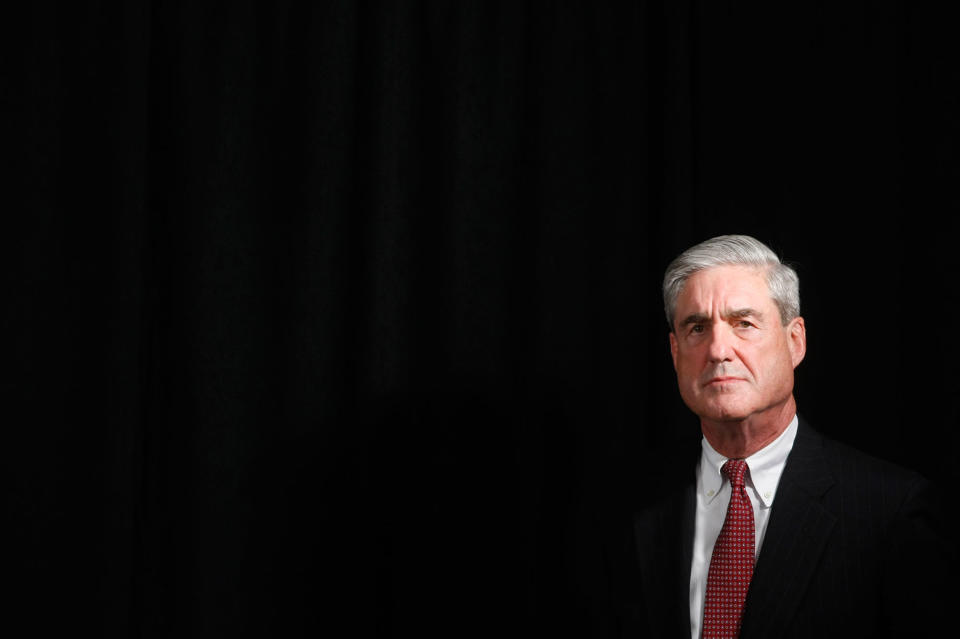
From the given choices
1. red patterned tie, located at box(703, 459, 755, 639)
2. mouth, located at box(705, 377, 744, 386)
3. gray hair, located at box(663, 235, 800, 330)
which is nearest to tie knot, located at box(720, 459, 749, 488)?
red patterned tie, located at box(703, 459, 755, 639)

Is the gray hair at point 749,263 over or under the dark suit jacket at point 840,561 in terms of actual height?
over

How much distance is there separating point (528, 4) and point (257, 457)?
1.18 metres

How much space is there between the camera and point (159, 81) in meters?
1.78

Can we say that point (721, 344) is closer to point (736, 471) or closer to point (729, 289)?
point (729, 289)

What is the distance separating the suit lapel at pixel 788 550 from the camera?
129 cm

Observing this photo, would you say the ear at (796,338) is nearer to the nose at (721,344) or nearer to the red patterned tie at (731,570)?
the nose at (721,344)

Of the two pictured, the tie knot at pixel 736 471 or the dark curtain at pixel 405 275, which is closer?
the tie knot at pixel 736 471

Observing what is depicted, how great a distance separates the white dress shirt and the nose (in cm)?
17

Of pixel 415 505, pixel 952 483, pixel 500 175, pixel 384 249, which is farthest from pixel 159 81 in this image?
pixel 952 483

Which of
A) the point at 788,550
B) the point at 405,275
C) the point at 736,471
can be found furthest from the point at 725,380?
the point at 405,275

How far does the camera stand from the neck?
141 cm

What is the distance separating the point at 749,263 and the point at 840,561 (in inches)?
19.3

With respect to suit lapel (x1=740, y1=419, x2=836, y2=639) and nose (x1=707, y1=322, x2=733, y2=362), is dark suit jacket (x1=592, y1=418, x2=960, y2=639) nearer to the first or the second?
suit lapel (x1=740, y1=419, x2=836, y2=639)

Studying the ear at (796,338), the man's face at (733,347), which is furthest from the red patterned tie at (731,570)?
the ear at (796,338)
